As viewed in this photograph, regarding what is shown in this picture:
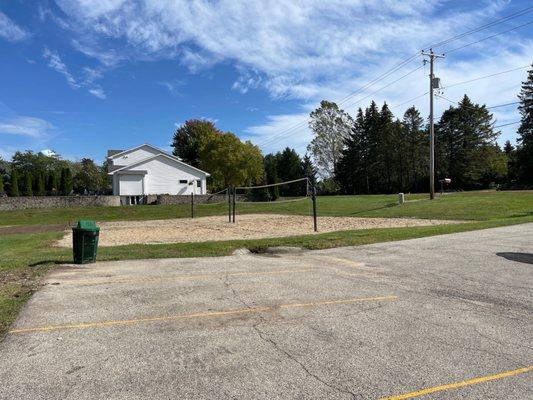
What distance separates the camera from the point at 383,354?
478 cm

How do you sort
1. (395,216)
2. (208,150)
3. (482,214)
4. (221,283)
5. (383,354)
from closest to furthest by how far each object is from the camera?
1. (383,354)
2. (221,283)
3. (482,214)
4. (395,216)
5. (208,150)

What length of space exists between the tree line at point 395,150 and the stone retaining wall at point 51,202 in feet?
122

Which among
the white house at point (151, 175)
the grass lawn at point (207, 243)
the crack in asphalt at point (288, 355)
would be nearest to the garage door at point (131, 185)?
the white house at point (151, 175)

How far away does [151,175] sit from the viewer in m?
56.6

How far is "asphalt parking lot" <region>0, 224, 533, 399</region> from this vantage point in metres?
4.07

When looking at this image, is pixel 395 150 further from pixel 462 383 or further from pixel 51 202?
pixel 462 383

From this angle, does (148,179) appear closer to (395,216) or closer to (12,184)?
(12,184)

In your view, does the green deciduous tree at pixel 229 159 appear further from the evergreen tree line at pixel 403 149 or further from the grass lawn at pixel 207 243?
the grass lawn at pixel 207 243

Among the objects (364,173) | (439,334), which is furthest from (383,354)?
(364,173)

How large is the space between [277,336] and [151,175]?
2105 inches

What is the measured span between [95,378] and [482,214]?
25101 millimetres

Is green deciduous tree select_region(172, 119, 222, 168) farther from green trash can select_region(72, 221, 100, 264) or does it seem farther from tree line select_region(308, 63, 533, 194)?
green trash can select_region(72, 221, 100, 264)

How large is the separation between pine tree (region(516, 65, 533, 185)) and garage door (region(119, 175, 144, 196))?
5005cm

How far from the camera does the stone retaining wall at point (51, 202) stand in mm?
46094
